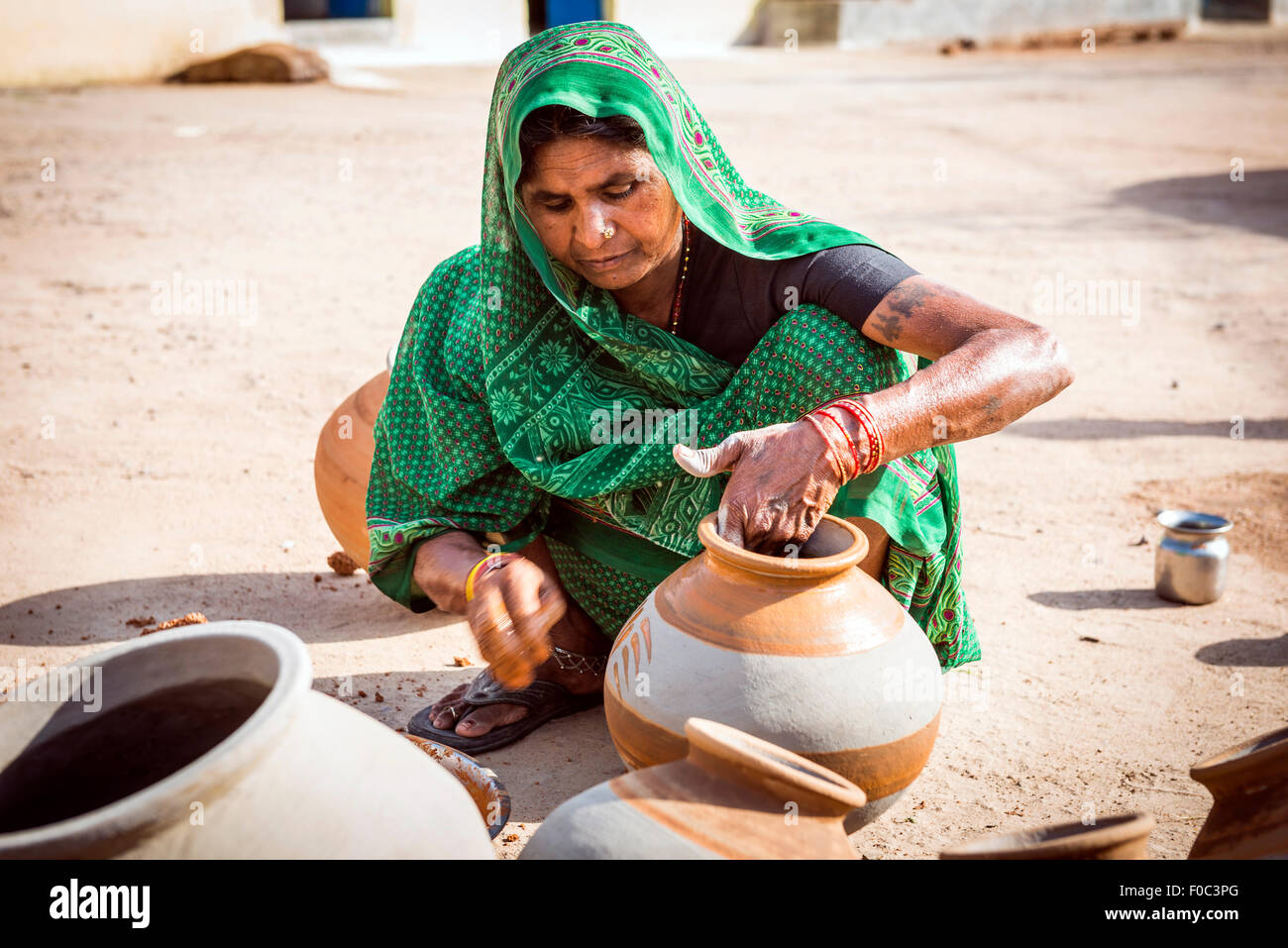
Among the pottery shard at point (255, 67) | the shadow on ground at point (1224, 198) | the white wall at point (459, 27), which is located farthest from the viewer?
the white wall at point (459, 27)

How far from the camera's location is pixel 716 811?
5.88 feet

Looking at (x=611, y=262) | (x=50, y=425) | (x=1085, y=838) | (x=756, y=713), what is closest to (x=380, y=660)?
(x=611, y=262)

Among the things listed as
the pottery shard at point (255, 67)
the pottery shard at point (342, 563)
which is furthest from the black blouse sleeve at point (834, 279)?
the pottery shard at point (255, 67)

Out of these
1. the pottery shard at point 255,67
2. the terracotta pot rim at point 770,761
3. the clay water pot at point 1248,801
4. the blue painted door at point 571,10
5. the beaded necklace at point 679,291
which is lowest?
the clay water pot at point 1248,801

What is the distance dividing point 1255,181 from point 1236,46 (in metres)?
13.6

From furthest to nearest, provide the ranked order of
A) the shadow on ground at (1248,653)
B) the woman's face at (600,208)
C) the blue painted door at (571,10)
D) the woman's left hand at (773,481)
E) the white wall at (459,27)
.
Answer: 1. the blue painted door at (571,10)
2. the white wall at (459,27)
3. the shadow on ground at (1248,653)
4. the woman's face at (600,208)
5. the woman's left hand at (773,481)

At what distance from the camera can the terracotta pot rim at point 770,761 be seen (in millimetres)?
1774

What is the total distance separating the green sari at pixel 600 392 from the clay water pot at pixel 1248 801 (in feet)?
2.78

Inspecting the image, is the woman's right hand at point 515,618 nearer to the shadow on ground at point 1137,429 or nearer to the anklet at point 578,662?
the anklet at point 578,662

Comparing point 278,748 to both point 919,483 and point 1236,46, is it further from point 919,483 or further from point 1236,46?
point 1236,46

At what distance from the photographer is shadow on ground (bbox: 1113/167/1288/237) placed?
32.0 feet

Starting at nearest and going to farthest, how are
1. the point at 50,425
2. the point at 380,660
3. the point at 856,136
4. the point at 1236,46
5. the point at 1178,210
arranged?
the point at 380,660 < the point at 50,425 < the point at 1178,210 < the point at 856,136 < the point at 1236,46

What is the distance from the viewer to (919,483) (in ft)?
8.82

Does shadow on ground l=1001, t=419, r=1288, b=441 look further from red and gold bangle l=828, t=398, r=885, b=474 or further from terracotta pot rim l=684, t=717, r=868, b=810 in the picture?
terracotta pot rim l=684, t=717, r=868, b=810
